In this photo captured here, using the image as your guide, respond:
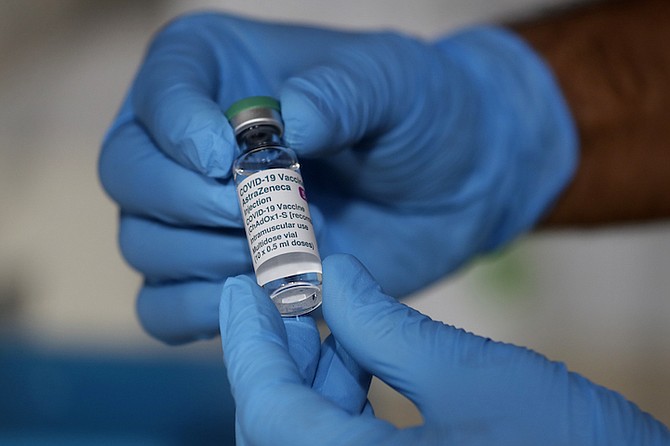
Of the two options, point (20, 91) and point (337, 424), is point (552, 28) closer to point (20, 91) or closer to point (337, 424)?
point (337, 424)

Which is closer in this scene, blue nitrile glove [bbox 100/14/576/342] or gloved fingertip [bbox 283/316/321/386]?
gloved fingertip [bbox 283/316/321/386]

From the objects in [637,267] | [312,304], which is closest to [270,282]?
[312,304]

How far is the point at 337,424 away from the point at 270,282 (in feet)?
0.58

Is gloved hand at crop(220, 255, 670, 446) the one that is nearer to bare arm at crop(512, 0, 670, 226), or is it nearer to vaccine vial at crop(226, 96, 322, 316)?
vaccine vial at crop(226, 96, 322, 316)

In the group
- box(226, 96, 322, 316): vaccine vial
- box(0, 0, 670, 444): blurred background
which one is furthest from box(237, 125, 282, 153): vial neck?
box(0, 0, 670, 444): blurred background

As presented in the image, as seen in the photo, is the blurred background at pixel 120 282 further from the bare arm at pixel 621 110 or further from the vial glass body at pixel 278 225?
the vial glass body at pixel 278 225

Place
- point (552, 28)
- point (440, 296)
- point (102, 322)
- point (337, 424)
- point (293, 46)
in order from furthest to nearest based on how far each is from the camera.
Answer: point (440, 296) < point (102, 322) < point (552, 28) < point (293, 46) < point (337, 424)

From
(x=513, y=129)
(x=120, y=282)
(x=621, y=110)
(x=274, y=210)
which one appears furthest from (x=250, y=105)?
(x=120, y=282)

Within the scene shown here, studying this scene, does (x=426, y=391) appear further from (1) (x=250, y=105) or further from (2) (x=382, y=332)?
(1) (x=250, y=105)

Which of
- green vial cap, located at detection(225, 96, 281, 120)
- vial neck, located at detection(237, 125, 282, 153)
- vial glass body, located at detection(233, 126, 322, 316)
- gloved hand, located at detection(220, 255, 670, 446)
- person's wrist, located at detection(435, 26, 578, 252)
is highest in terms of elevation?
person's wrist, located at detection(435, 26, 578, 252)

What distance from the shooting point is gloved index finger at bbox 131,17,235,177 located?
76 cm

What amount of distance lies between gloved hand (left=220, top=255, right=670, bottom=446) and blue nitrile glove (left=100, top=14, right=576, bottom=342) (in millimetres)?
215

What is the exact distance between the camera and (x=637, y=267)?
1541 mm

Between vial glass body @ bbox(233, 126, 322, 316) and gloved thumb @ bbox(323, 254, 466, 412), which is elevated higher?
vial glass body @ bbox(233, 126, 322, 316)
